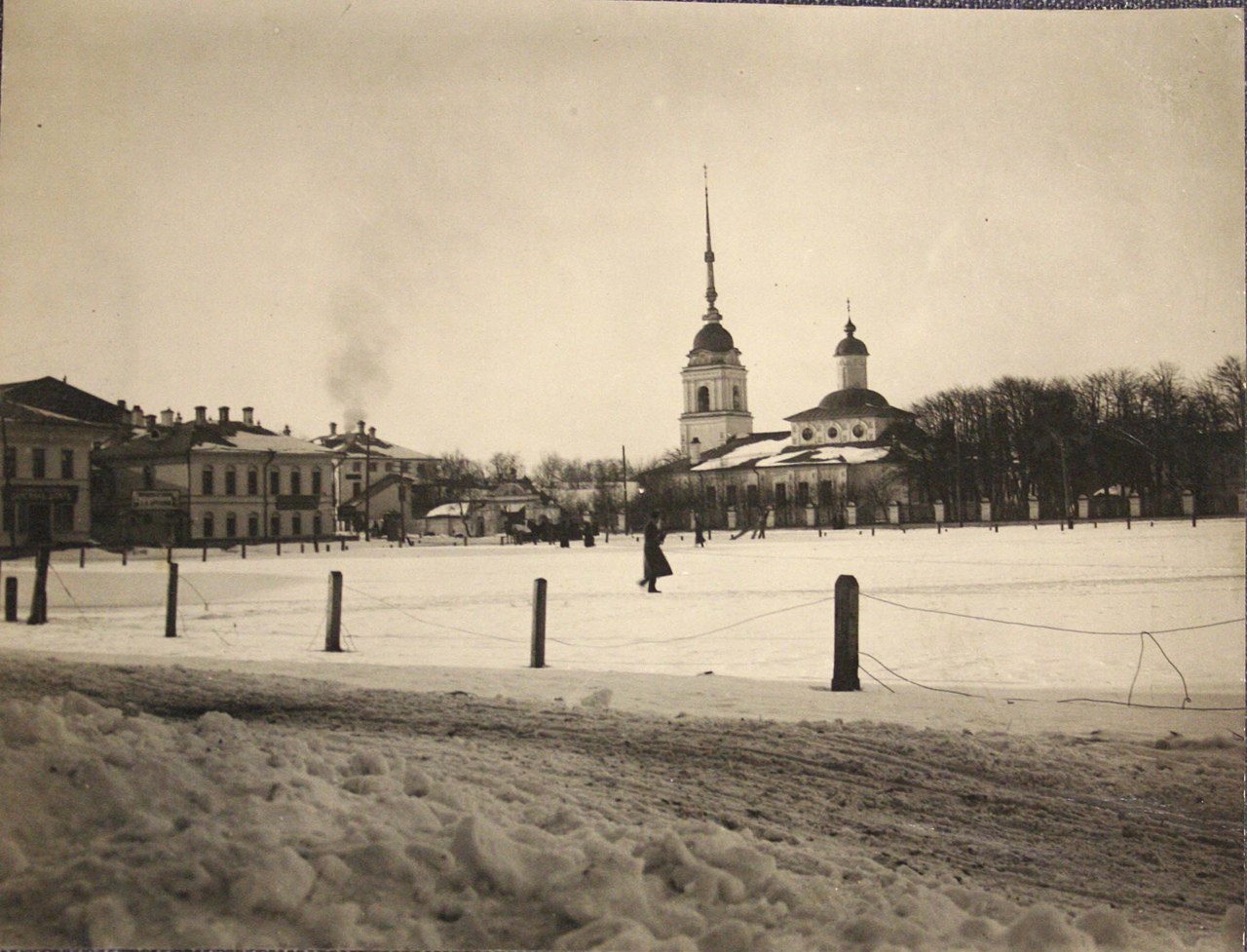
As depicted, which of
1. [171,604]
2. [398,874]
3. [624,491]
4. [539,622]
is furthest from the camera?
[624,491]

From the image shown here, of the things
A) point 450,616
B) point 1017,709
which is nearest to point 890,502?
point 1017,709

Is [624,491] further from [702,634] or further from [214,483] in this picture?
[214,483]

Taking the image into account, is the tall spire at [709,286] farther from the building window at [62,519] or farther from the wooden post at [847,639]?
the building window at [62,519]

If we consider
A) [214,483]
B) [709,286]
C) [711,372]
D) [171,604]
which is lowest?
[171,604]

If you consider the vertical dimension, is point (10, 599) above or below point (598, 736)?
above

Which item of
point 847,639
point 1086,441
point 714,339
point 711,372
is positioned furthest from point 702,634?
point 1086,441

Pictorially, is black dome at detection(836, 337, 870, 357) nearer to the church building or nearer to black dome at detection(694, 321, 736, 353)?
the church building

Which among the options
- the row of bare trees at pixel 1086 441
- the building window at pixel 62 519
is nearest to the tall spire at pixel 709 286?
the row of bare trees at pixel 1086 441
